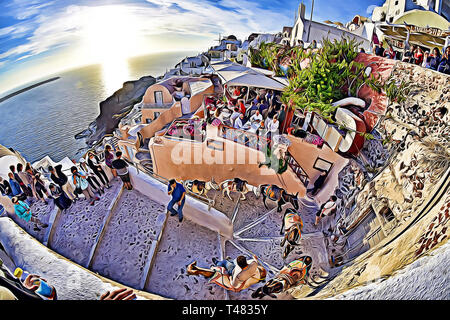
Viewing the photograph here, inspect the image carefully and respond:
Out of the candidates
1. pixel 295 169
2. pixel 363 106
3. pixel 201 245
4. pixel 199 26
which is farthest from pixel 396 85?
pixel 201 245

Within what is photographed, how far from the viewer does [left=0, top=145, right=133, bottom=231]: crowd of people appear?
3903mm

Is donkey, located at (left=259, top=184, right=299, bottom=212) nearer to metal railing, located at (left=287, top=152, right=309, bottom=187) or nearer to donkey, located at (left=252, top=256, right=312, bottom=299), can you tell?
metal railing, located at (left=287, top=152, right=309, bottom=187)

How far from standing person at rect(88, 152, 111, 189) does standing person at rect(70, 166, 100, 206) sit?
0.76 ft

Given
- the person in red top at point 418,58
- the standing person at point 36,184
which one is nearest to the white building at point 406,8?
the person in red top at point 418,58

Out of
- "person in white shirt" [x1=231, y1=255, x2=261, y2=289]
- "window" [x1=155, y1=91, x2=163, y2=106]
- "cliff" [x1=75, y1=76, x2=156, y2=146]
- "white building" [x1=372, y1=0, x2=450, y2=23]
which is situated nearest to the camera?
"person in white shirt" [x1=231, y1=255, x2=261, y2=289]

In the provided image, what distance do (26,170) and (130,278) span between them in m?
3.11

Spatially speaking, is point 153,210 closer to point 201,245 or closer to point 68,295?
point 201,245

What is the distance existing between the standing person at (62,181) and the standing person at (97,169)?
1.61 ft

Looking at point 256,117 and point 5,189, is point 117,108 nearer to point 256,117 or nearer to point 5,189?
point 5,189

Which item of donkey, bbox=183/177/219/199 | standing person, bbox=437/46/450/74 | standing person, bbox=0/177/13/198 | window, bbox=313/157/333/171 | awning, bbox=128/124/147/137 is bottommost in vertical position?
awning, bbox=128/124/147/137

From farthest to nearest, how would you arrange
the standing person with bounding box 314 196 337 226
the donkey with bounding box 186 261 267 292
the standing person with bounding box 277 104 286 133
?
the standing person with bounding box 277 104 286 133 < the standing person with bounding box 314 196 337 226 < the donkey with bounding box 186 261 267 292

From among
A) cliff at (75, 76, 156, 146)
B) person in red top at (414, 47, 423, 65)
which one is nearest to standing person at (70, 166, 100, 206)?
cliff at (75, 76, 156, 146)
